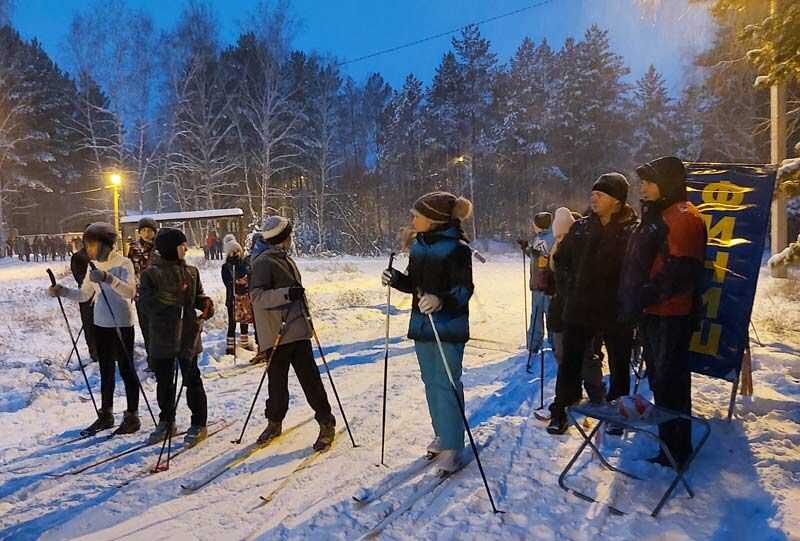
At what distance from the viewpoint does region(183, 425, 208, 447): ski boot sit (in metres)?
4.50

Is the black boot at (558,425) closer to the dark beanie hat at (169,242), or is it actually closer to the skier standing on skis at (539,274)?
the skier standing on skis at (539,274)

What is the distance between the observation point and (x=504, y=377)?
241 inches

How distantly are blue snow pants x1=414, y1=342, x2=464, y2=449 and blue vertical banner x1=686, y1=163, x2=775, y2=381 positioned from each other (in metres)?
1.97

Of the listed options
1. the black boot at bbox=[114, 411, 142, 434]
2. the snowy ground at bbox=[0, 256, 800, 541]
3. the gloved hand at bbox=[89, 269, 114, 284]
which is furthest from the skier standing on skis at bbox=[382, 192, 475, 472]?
the black boot at bbox=[114, 411, 142, 434]

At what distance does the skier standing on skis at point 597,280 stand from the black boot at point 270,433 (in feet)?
7.90

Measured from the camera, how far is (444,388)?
372 centimetres

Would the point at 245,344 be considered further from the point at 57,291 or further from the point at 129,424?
the point at 57,291

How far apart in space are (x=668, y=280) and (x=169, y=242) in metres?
3.89

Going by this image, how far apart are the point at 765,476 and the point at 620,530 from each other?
1.19 meters

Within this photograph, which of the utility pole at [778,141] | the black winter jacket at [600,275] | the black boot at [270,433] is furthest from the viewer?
the utility pole at [778,141]

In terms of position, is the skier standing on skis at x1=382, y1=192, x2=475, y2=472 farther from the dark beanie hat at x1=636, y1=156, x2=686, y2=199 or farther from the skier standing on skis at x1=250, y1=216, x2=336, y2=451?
the dark beanie hat at x1=636, y1=156, x2=686, y2=199

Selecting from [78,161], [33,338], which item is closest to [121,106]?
[78,161]

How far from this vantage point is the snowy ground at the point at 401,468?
119 inches

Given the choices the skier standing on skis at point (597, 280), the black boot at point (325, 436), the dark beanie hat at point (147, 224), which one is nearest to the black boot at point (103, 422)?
the black boot at point (325, 436)
